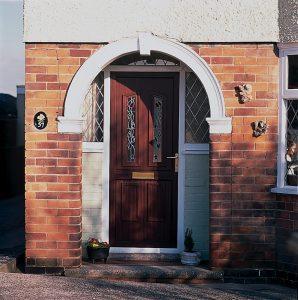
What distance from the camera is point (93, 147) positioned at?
27.9 ft

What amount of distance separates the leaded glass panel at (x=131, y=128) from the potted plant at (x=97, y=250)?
120 centimetres

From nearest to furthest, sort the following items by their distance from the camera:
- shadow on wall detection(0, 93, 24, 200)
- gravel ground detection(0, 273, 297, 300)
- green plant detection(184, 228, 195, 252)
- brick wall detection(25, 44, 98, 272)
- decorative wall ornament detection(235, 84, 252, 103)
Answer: gravel ground detection(0, 273, 297, 300) → decorative wall ornament detection(235, 84, 252, 103) → brick wall detection(25, 44, 98, 272) → green plant detection(184, 228, 195, 252) → shadow on wall detection(0, 93, 24, 200)

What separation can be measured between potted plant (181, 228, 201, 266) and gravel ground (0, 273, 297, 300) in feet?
1.81

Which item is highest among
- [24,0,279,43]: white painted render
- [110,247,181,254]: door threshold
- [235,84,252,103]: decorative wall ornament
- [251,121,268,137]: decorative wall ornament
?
[24,0,279,43]: white painted render

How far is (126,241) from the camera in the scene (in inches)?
339

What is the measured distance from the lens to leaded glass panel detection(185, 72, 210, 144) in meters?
8.45

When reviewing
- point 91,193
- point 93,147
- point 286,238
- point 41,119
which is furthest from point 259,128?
point 41,119

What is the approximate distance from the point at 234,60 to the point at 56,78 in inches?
86.3

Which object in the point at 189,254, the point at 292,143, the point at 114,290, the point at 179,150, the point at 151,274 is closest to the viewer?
the point at 114,290

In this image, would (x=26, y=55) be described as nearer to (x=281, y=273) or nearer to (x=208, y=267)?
(x=208, y=267)

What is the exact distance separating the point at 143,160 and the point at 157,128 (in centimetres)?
47

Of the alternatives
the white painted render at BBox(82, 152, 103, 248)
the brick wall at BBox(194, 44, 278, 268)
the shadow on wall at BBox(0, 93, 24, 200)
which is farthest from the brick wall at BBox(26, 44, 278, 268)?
the shadow on wall at BBox(0, 93, 24, 200)

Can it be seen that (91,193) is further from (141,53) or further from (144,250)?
(141,53)

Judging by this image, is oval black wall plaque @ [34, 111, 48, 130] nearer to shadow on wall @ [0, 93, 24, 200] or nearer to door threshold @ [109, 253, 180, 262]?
door threshold @ [109, 253, 180, 262]
